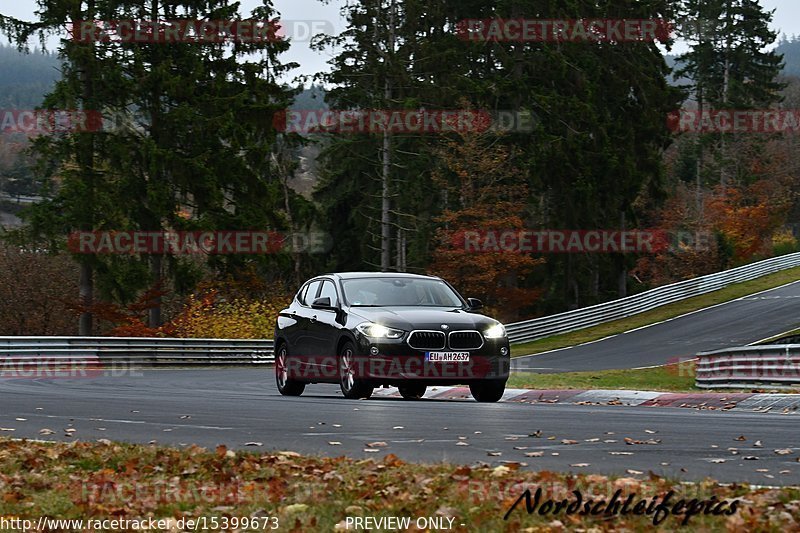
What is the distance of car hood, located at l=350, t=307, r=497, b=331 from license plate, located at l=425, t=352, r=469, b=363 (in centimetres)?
34

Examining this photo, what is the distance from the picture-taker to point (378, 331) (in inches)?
664

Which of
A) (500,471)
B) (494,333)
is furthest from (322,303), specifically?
(500,471)

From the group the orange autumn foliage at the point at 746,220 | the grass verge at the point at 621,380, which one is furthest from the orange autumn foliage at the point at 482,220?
the orange autumn foliage at the point at 746,220

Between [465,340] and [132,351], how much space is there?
2077 cm

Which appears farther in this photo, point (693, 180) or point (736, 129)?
point (693, 180)

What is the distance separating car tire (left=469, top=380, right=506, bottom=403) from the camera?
17.5 meters

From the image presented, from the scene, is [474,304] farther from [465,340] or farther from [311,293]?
[311,293]

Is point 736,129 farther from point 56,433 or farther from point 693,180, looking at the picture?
point 56,433

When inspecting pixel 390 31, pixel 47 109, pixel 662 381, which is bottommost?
pixel 662 381

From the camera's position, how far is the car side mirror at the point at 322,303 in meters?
18.0

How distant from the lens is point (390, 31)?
49.9 meters

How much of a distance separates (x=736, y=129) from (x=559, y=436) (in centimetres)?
7842

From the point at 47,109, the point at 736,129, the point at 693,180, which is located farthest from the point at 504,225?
the point at 693,180

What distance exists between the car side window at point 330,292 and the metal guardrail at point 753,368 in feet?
27.1
